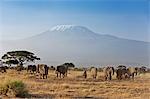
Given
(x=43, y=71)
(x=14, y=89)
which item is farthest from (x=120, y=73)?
(x=14, y=89)

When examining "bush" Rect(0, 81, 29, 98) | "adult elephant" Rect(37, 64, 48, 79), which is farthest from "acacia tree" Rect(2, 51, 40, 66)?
"bush" Rect(0, 81, 29, 98)

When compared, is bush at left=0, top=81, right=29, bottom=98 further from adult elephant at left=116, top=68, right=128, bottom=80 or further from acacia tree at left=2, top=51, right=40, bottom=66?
acacia tree at left=2, top=51, right=40, bottom=66

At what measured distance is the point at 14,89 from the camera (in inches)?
980

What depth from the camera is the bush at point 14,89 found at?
80.7 ft

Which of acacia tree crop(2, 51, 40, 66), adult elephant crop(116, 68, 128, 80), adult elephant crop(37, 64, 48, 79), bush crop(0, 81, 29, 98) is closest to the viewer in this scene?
bush crop(0, 81, 29, 98)

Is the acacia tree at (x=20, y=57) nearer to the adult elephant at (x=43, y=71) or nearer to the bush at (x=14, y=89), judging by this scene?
the adult elephant at (x=43, y=71)

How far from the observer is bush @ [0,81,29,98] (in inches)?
969

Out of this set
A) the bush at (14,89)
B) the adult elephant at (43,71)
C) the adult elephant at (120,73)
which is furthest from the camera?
the adult elephant at (120,73)

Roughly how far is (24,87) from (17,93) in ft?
2.86

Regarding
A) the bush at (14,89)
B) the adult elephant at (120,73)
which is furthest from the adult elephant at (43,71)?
the bush at (14,89)

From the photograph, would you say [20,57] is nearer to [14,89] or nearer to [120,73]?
[120,73]

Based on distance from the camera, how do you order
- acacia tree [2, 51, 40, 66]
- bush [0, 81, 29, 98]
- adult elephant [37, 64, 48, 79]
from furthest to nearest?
1. acacia tree [2, 51, 40, 66]
2. adult elephant [37, 64, 48, 79]
3. bush [0, 81, 29, 98]

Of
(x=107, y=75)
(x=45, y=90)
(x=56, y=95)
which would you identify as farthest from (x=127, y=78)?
(x=56, y=95)

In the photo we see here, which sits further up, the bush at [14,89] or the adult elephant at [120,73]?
the adult elephant at [120,73]
